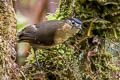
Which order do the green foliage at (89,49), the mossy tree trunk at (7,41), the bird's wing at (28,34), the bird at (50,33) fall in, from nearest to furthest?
the mossy tree trunk at (7,41) → the green foliage at (89,49) → the bird at (50,33) → the bird's wing at (28,34)

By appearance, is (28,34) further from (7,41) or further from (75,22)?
(7,41)

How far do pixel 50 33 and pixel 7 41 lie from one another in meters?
0.63

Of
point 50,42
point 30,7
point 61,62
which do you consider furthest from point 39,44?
point 30,7

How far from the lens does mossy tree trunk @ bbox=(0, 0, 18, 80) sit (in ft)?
5.21

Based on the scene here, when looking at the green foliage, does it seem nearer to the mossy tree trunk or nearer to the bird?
the bird

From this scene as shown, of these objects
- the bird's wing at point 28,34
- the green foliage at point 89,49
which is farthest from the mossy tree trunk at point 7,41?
the bird's wing at point 28,34

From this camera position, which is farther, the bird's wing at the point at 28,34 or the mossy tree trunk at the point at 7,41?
the bird's wing at the point at 28,34

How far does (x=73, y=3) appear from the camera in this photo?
211cm

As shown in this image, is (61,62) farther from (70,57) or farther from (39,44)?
(39,44)

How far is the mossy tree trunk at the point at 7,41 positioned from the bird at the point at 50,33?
0.35 metres

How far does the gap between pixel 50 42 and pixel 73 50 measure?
241 mm

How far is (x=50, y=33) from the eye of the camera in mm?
2266

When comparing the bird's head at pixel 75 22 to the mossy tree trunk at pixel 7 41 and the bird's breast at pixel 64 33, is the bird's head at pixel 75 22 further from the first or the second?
the mossy tree trunk at pixel 7 41

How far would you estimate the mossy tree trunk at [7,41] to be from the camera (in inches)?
62.5
